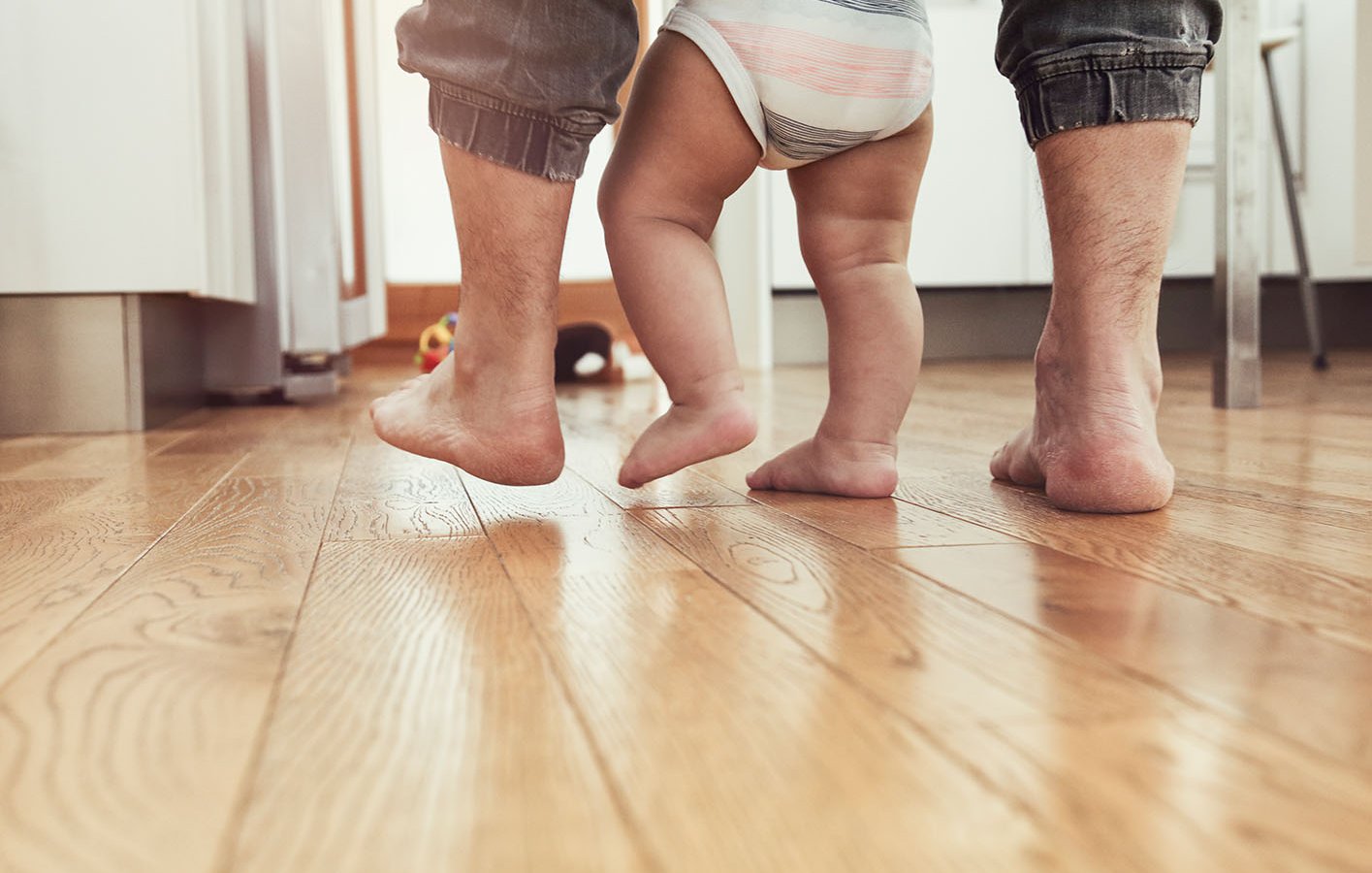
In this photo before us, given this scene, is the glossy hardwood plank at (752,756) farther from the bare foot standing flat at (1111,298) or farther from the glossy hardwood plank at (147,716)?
the bare foot standing flat at (1111,298)

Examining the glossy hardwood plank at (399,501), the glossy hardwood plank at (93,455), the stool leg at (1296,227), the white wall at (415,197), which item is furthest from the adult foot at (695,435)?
the white wall at (415,197)

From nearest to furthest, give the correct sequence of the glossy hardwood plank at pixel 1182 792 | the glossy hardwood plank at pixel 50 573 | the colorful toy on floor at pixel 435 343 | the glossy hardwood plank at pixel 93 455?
the glossy hardwood plank at pixel 1182 792 → the glossy hardwood plank at pixel 50 573 → the glossy hardwood plank at pixel 93 455 → the colorful toy on floor at pixel 435 343

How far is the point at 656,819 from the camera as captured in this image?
0.34 metres

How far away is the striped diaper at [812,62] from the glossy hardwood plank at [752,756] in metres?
0.40

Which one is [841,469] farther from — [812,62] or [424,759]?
[424,759]

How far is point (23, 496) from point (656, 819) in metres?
0.87

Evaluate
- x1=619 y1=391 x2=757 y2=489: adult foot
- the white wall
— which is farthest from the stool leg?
x1=619 y1=391 x2=757 y2=489: adult foot

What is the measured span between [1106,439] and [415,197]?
3.65 m

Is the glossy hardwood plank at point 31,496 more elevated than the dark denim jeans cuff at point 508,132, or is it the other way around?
the dark denim jeans cuff at point 508,132

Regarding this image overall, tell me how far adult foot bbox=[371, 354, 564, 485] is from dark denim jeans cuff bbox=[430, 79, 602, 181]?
0.15m

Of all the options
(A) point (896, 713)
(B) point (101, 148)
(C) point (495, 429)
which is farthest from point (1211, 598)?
(B) point (101, 148)

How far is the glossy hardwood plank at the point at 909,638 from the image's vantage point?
0.44 m

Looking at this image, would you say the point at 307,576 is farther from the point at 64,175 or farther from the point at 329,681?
the point at 64,175

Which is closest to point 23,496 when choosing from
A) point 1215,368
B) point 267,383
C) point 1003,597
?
point 1003,597
